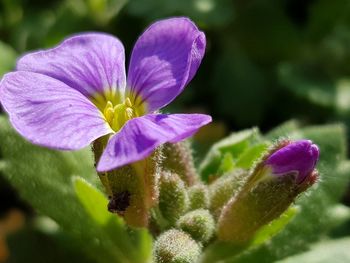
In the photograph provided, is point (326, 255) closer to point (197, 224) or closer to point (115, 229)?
point (197, 224)

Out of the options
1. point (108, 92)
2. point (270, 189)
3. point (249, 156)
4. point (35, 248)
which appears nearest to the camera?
point (270, 189)

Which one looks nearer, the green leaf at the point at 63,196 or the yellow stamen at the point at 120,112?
the yellow stamen at the point at 120,112

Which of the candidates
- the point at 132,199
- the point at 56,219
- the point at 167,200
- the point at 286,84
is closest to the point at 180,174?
the point at 167,200

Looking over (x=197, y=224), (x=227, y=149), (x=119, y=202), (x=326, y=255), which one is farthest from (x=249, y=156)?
(x=119, y=202)

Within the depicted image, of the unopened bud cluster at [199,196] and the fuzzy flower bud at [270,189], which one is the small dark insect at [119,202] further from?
the fuzzy flower bud at [270,189]

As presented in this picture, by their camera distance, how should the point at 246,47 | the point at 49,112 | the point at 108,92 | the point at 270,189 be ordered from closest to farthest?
Answer: the point at 49,112
the point at 270,189
the point at 108,92
the point at 246,47

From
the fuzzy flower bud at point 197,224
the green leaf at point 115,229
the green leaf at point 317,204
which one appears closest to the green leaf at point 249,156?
the green leaf at point 317,204
